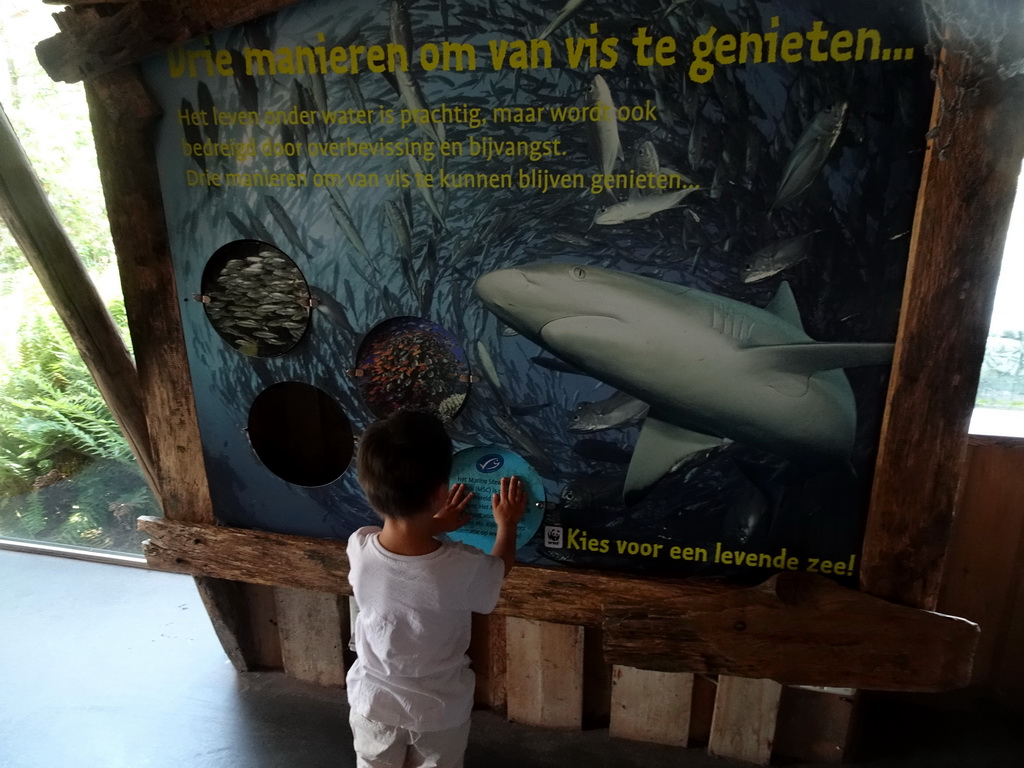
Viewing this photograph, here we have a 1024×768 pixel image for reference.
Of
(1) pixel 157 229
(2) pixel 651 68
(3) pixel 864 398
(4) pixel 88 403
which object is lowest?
(4) pixel 88 403

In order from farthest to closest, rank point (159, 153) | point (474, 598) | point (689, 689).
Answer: point (689, 689)
point (159, 153)
point (474, 598)

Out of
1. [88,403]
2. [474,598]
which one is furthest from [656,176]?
[88,403]

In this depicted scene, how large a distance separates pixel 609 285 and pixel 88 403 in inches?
111

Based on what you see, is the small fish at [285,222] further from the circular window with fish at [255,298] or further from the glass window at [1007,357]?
the glass window at [1007,357]

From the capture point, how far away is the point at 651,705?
2.20 m

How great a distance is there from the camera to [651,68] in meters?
1.48

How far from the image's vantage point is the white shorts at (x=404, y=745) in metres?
1.49

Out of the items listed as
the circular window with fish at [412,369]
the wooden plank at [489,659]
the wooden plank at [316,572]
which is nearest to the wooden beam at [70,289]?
the wooden plank at [316,572]

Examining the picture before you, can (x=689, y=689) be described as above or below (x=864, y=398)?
below

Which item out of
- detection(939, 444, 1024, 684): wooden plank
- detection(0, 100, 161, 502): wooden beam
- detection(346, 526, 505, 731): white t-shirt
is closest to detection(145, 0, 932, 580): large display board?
detection(0, 100, 161, 502): wooden beam

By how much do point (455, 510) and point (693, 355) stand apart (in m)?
0.74

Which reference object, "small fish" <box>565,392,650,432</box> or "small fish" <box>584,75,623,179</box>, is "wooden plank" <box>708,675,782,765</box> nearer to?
"small fish" <box>565,392,650,432</box>

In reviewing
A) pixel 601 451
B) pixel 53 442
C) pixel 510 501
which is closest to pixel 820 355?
pixel 601 451

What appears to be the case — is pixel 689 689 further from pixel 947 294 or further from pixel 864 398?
pixel 947 294
